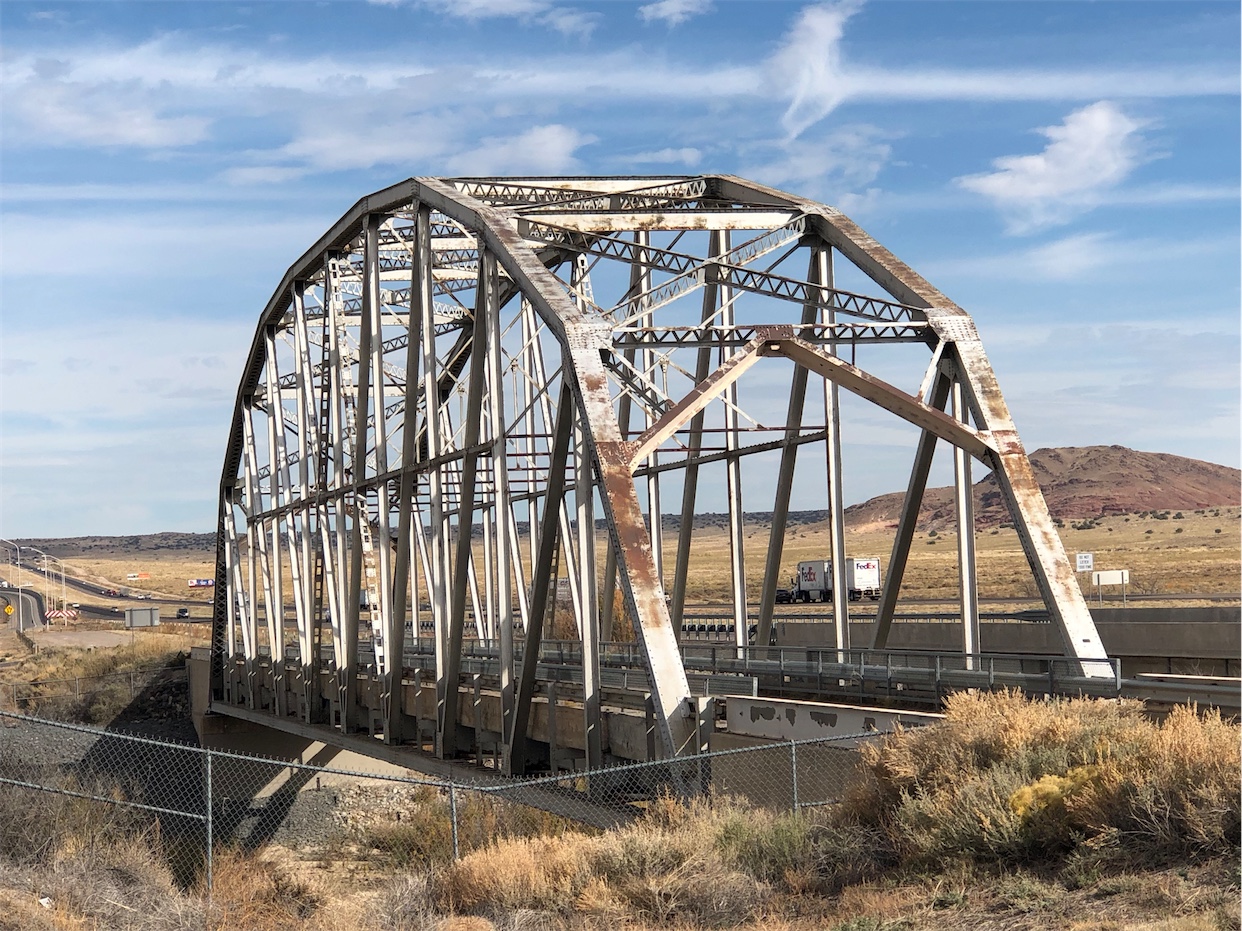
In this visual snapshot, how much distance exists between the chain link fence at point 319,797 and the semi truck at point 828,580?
42.0 meters

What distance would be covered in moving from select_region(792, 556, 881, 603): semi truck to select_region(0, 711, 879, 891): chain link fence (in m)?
42.0

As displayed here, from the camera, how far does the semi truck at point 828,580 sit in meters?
81.6

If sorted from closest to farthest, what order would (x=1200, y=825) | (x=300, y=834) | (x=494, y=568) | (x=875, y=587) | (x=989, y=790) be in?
(x=1200, y=825), (x=989, y=790), (x=494, y=568), (x=300, y=834), (x=875, y=587)

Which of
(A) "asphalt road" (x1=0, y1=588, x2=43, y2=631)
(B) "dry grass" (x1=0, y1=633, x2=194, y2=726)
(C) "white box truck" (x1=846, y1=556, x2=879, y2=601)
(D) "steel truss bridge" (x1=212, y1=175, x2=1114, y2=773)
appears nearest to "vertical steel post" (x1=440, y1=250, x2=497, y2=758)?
(D) "steel truss bridge" (x1=212, y1=175, x2=1114, y2=773)

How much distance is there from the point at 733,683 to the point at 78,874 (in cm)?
923

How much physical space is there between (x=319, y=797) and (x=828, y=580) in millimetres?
41823

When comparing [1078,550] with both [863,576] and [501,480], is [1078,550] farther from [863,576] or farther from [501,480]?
[501,480]

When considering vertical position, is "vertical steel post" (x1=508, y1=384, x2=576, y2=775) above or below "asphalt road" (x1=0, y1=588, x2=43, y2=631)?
above

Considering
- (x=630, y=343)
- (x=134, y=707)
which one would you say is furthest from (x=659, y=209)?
(x=134, y=707)

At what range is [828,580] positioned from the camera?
7994 cm

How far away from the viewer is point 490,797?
19047 millimetres

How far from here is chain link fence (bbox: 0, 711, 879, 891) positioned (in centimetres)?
1673

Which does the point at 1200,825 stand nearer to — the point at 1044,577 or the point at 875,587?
the point at 1044,577

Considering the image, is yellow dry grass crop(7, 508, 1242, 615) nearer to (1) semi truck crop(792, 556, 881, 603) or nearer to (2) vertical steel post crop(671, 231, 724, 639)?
(1) semi truck crop(792, 556, 881, 603)
